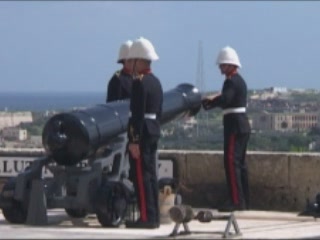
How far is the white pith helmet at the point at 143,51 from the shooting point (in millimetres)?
17469

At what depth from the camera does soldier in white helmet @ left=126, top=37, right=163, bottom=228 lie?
1728 centimetres

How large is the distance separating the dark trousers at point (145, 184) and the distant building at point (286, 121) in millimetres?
5787

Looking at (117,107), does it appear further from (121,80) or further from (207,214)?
(207,214)

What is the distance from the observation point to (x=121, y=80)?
19109mm

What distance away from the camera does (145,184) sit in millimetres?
17344

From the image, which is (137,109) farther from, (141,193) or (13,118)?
(13,118)

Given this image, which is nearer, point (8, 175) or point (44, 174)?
point (44, 174)

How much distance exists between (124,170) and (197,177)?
9.36 ft

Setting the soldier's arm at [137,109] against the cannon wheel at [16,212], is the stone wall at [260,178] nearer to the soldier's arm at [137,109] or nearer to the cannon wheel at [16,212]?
the cannon wheel at [16,212]

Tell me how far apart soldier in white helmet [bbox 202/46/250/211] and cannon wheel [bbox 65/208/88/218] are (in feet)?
7.04

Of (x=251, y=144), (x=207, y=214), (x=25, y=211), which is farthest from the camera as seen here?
(x=251, y=144)

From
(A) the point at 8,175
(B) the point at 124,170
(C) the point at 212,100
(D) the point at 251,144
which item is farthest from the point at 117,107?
(D) the point at 251,144

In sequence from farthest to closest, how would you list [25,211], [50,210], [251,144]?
1. [251,144]
2. [50,210]
3. [25,211]

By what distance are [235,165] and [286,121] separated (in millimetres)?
3902
